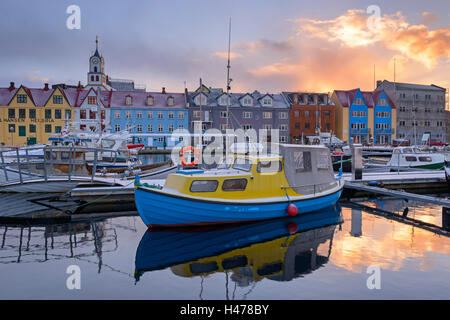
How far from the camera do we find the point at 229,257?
10641mm

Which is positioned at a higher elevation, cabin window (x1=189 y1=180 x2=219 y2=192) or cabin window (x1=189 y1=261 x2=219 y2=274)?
cabin window (x1=189 y1=180 x2=219 y2=192)

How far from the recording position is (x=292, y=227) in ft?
45.1

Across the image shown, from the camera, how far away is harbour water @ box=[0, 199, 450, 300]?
8359 millimetres

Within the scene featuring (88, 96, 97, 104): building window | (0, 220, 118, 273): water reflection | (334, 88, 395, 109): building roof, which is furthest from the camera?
(334, 88, 395, 109): building roof

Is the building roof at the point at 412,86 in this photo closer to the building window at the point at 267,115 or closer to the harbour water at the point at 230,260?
the building window at the point at 267,115

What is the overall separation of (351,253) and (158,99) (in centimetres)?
5799

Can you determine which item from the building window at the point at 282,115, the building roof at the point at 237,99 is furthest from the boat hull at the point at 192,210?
the building window at the point at 282,115

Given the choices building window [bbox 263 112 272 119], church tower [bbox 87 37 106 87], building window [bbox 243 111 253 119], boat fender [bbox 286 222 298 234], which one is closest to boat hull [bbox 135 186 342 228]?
boat fender [bbox 286 222 298 234]

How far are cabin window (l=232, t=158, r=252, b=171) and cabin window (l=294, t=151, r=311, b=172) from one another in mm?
2067

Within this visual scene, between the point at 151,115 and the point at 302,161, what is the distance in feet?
171

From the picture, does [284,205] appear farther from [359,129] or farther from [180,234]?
[359,129]

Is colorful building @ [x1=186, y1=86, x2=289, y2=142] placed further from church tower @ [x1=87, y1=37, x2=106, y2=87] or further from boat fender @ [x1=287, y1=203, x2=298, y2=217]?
boat fender @ [x1=287, y1=203, x2=298, y2=217]

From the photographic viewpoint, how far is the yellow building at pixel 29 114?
2360 inches
